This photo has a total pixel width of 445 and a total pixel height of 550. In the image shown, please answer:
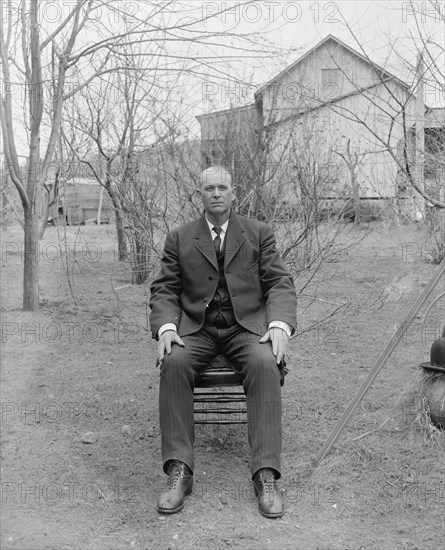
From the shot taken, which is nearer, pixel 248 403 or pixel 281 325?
pixel 248 403

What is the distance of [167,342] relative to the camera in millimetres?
3760

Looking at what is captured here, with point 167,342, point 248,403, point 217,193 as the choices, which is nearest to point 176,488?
point 248,403

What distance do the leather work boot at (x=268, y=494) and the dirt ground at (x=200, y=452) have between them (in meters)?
0.05

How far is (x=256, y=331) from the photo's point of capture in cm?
388

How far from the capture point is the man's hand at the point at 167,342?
12.3 feet

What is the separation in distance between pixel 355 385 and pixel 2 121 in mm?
3944

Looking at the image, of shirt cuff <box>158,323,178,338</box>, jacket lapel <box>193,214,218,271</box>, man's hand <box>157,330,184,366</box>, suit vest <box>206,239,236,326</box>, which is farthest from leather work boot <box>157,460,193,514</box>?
jacket lapel <box>193,214,218,271</box>

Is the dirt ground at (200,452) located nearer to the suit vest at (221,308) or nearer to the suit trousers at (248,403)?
the suit trousers at (248,403)

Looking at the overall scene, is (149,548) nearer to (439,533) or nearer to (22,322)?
(439,533)

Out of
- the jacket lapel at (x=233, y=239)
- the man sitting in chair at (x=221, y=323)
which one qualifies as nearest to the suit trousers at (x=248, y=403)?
the man sitting in chair at (x=221, y=323)

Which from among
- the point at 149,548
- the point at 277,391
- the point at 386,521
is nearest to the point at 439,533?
the point at 386,521

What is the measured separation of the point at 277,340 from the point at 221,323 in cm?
37

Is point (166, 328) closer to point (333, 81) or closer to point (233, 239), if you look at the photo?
point (233, 239)

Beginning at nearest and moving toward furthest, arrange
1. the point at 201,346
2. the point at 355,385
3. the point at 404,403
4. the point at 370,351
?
1. the point at 201,346
2. the point at 404,403
3. the point at 355,385
4. the point at 370,351
